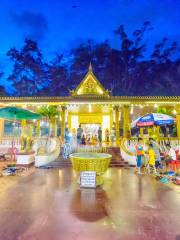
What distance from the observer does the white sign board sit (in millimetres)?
4859

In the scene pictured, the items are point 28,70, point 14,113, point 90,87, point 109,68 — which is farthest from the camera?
point 28,70

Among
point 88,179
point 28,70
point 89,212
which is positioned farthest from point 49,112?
point 28,70

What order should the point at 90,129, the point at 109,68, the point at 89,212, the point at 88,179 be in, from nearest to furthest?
1. the point at 89,212
2. the point at 88,179
3. the point at 90,129
4. the point at 109,68

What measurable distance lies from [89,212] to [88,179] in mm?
1576

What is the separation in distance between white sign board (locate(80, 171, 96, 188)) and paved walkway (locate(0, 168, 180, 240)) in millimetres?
267

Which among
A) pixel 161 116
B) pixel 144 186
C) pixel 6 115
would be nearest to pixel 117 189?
pixel 144 186

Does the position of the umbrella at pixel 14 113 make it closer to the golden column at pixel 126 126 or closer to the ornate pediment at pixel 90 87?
the golden column at pixel 126 126

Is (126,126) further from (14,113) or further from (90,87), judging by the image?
(14,113)

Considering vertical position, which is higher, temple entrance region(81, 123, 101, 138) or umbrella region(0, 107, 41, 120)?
umbrella region(0, 107, 41, 120)

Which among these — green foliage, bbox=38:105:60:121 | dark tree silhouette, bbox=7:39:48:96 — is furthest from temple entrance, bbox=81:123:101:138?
dark tree silhouette, bbox=7:39:48:96

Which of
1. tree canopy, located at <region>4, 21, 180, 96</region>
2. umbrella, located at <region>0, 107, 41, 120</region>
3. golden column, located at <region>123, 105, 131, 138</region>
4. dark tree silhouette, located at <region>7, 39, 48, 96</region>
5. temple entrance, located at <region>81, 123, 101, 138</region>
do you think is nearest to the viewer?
umbrella, located at <region>0, 107, 41, 120</region>

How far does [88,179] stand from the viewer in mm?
4883

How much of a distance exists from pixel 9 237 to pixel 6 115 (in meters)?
5.83

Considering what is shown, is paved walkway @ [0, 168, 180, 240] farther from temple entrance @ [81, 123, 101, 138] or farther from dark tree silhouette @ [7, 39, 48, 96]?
dark tree silhouette @ [7, 39, 48, 96]
